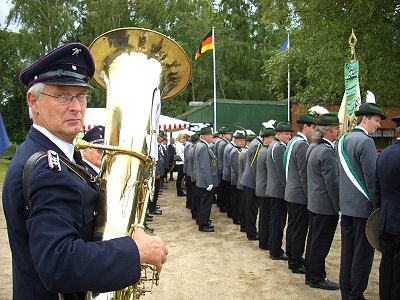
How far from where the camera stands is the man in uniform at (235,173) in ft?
30.9

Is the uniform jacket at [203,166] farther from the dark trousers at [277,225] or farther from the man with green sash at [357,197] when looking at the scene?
the man with green sash at [357,197]

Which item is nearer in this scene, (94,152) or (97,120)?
(94,152)

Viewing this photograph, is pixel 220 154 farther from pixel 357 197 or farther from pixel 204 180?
pixel 357 197

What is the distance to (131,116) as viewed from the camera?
219cm

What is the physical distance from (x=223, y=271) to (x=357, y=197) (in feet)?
7.35

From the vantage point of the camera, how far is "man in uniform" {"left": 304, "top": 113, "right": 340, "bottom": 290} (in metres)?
5.05

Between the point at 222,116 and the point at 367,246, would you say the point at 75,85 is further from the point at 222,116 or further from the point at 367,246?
the point at 222,116

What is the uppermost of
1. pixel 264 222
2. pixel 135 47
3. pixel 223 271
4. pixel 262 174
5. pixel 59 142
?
pixel 135 47

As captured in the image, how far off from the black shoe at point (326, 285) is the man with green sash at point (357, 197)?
1.66 feet

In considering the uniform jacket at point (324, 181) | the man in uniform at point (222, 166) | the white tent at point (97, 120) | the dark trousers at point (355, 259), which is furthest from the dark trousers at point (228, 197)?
the dark trousers at point (355, 259)

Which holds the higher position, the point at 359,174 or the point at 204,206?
the point at 359,174

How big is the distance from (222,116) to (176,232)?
14.8 m

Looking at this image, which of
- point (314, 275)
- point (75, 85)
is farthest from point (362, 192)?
point (75, 85)

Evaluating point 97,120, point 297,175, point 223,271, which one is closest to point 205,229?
point 223,271
